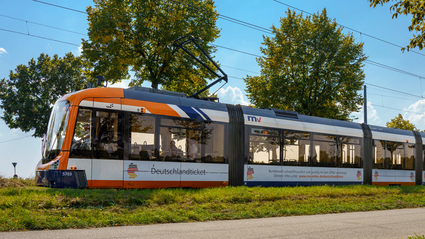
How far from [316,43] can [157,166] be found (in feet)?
73.3

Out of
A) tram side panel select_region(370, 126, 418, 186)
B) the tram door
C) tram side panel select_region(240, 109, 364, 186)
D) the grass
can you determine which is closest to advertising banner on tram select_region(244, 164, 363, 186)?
tram side panel select_region(240, 109, 364, 186)

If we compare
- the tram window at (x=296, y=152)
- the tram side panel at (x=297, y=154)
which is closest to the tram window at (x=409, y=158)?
the tram side panel at (x=297, y=154)

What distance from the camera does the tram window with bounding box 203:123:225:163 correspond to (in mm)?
14430

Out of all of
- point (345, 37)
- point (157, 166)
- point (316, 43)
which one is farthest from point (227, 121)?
point (345, 37)

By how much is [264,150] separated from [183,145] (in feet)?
13.6

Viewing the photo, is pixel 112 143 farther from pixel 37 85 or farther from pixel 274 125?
pixel 37 85

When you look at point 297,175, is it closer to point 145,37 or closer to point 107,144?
point 107,144

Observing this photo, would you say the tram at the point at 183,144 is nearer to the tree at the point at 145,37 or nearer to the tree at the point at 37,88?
the tree at the point at 145,37

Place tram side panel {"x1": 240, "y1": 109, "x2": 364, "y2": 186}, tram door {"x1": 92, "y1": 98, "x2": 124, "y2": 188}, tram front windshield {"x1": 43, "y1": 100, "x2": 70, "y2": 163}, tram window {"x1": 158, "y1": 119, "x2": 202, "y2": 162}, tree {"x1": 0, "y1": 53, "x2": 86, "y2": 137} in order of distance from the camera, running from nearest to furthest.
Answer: tram front windshield {"x1": 43, "y1": 100, "x2": 70, "y2": 163}, tram door {"x1": 92, "y1": 98, "x2": 124, "y2": 188}, tram window {"x1": 158, "y1": 119, "x2": 202, "y2": 162}, tram side panel {"x1": 240, "y1": 109, "x2": 364, "y2": 186}, tree {"x1": 0, "y1": 53, "x2": 86, "y2": 137}

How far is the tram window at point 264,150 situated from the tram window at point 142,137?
15.1 feet

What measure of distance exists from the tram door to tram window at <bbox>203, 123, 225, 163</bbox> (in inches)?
131

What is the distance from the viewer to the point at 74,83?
135ft

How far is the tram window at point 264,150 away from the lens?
16.0m

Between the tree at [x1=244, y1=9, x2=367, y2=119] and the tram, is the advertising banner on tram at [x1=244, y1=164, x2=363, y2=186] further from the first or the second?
the tree at [x1=244, y1=9, x2=367, y2=119]
